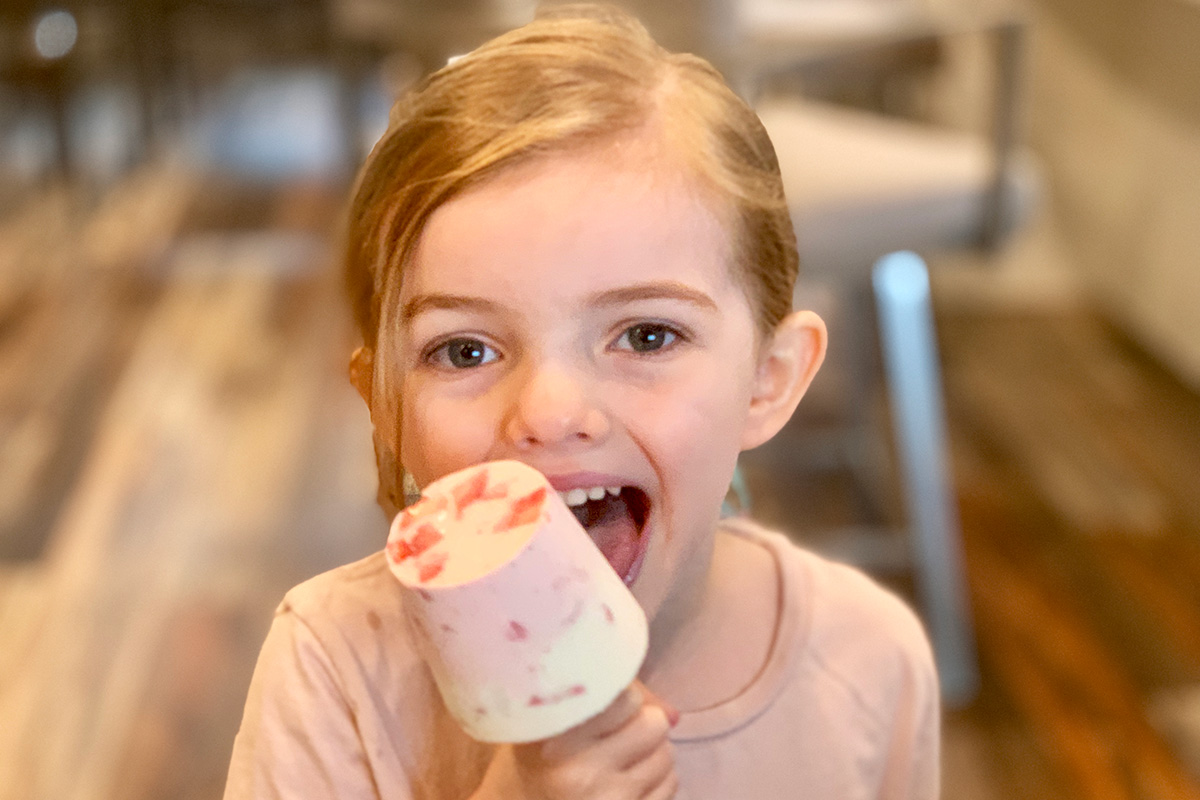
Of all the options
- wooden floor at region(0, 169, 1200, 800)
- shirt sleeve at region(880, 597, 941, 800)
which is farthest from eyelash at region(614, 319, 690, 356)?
wooden floor at region(0, 169, 1200, 800)

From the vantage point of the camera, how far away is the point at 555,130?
0.51 metres

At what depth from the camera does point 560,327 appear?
1.63 ft

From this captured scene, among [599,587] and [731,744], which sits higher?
[599,587]

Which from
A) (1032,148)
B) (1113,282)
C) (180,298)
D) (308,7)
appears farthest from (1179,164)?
(308,7)

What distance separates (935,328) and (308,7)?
3.17 meters

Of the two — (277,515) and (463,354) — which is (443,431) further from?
(277,515)

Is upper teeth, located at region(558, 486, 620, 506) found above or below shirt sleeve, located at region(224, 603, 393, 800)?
above

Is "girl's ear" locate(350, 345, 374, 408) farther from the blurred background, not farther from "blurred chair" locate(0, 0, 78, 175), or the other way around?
"blurred chair" locate(0, 0, 78, 175)

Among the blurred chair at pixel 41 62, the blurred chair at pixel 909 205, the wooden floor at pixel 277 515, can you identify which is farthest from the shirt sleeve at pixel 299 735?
the blurred chair at pixel 41 62

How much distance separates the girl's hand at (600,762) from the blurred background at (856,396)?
0.18 metres

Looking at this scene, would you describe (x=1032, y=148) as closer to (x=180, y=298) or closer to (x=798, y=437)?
(x=798, y=437)

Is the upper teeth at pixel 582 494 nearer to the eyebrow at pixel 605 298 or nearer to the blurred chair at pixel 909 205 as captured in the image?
the eyebrow at pixel 605 298

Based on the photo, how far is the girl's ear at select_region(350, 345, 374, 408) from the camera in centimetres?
54

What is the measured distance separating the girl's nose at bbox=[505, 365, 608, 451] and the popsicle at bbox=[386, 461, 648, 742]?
1.0 inches
